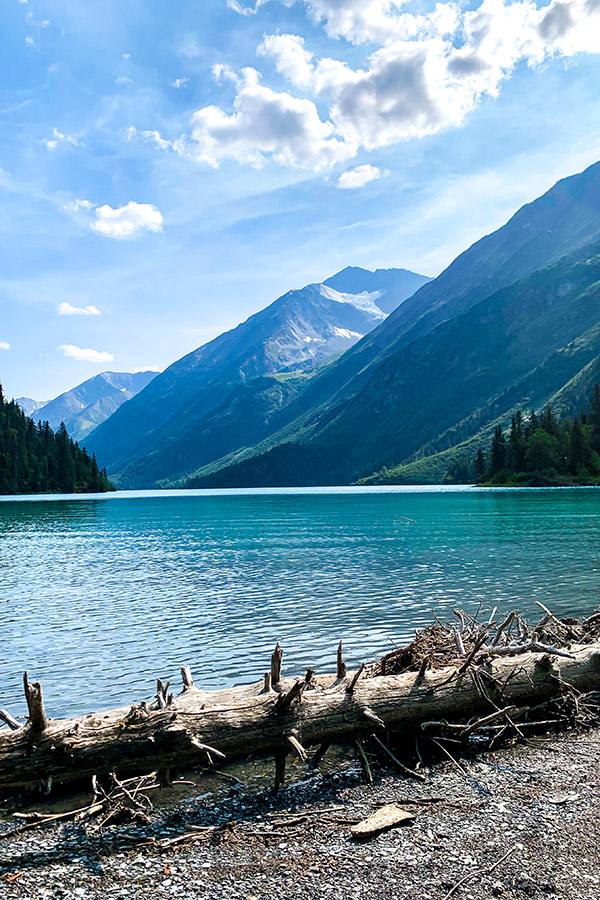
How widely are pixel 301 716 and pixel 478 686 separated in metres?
4.47

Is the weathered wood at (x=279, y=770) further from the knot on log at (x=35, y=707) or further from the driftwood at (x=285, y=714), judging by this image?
the knot on log at (x=35, y=707)

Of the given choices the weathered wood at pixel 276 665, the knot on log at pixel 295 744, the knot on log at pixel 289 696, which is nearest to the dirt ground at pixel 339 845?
the knot on log at pixel 295 744

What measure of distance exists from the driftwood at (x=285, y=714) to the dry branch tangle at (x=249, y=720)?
0.07 ft

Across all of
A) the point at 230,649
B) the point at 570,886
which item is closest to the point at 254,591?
the point at 230,649

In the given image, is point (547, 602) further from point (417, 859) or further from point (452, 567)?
point (417, 859)

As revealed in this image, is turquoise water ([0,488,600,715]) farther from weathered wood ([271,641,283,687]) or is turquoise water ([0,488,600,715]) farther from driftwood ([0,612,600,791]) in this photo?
weathered wood ([271,641,283,687])

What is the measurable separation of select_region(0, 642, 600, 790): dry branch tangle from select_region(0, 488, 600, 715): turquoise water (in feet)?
24.0

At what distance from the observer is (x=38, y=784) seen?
39.2 feet

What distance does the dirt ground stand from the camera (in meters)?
8.92

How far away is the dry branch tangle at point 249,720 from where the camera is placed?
1152 cm

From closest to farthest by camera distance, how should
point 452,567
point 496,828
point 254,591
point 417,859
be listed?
point 417,859, point 496,828, point 254,591, point 452,567

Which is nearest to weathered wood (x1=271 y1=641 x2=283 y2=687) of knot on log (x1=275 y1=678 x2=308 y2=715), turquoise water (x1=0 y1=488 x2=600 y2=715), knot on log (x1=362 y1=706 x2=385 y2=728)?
knot on log (x1=275 y1=678 x2=308 y2=715)

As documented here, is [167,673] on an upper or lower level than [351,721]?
lower

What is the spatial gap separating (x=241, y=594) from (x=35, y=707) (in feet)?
91.3
